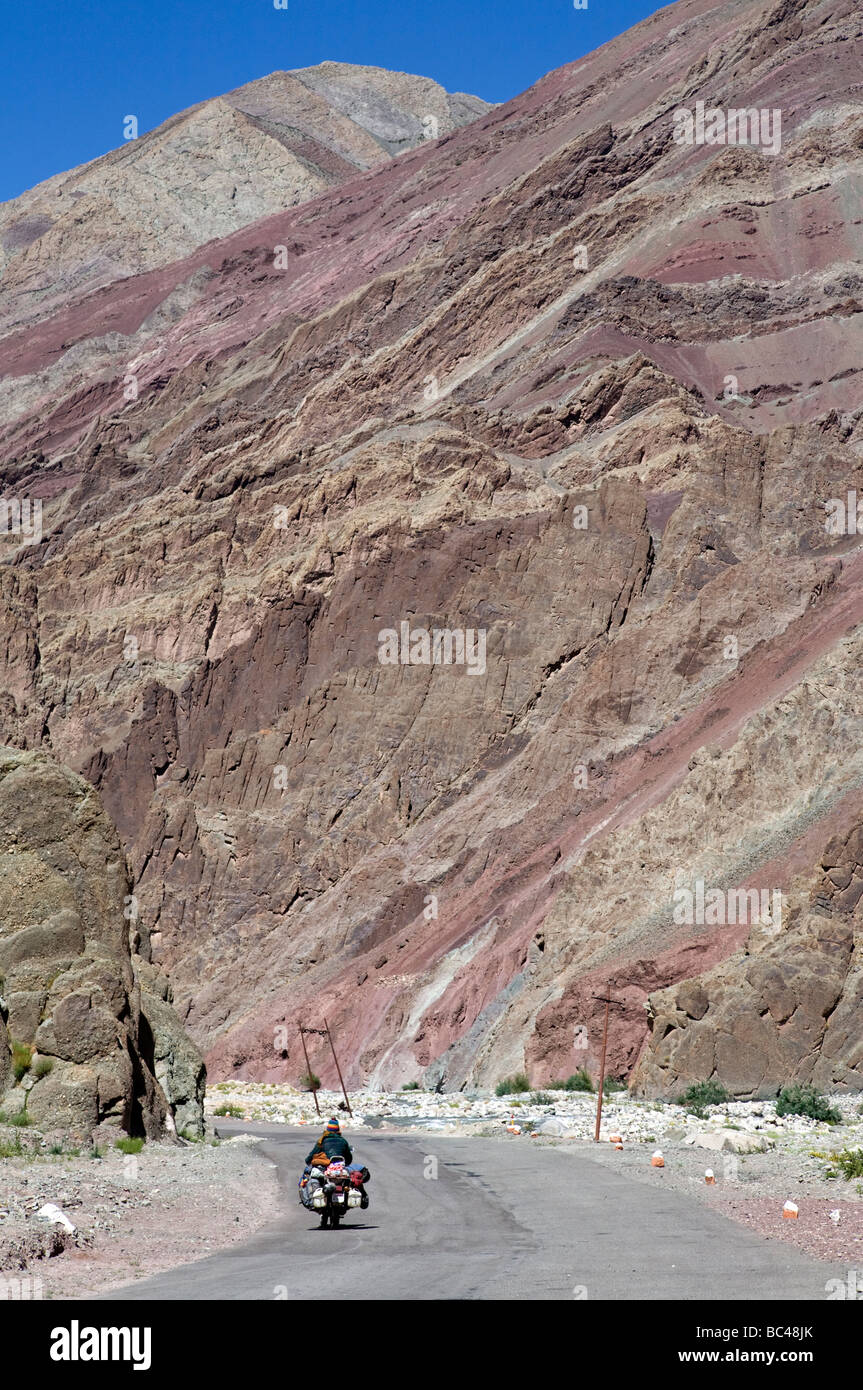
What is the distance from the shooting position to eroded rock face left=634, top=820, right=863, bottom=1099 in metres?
29.4

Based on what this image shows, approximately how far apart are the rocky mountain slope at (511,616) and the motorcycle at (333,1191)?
15.9 m

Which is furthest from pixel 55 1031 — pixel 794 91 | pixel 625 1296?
pixel 794 91

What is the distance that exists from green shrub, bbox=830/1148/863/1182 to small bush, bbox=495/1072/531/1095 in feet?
55.2

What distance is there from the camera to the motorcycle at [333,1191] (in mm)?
14742

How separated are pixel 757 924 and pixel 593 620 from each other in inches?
1066

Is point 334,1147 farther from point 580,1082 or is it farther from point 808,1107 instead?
point 580,1082

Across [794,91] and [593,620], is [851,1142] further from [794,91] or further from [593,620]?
[794,91]

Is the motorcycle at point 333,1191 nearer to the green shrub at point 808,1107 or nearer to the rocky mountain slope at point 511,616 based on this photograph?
the green shrub at point 808,1107

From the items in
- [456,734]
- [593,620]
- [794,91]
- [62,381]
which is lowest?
[456,734]

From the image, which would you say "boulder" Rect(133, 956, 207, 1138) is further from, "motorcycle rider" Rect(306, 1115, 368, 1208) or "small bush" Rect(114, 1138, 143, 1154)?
"motorcycle rider" Rect(306, 1115, 368, 1208)

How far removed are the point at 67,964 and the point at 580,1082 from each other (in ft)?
53.0

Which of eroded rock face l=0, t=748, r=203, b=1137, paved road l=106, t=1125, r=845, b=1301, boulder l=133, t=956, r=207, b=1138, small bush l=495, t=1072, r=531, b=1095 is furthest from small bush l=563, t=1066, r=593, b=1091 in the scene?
paved road l=106, t=1125, r=845, b=1301

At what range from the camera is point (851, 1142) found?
2166 cm

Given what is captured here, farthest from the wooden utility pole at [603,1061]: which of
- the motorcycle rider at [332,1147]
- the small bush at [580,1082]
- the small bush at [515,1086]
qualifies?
the motorcycle rider at [332,1147]
